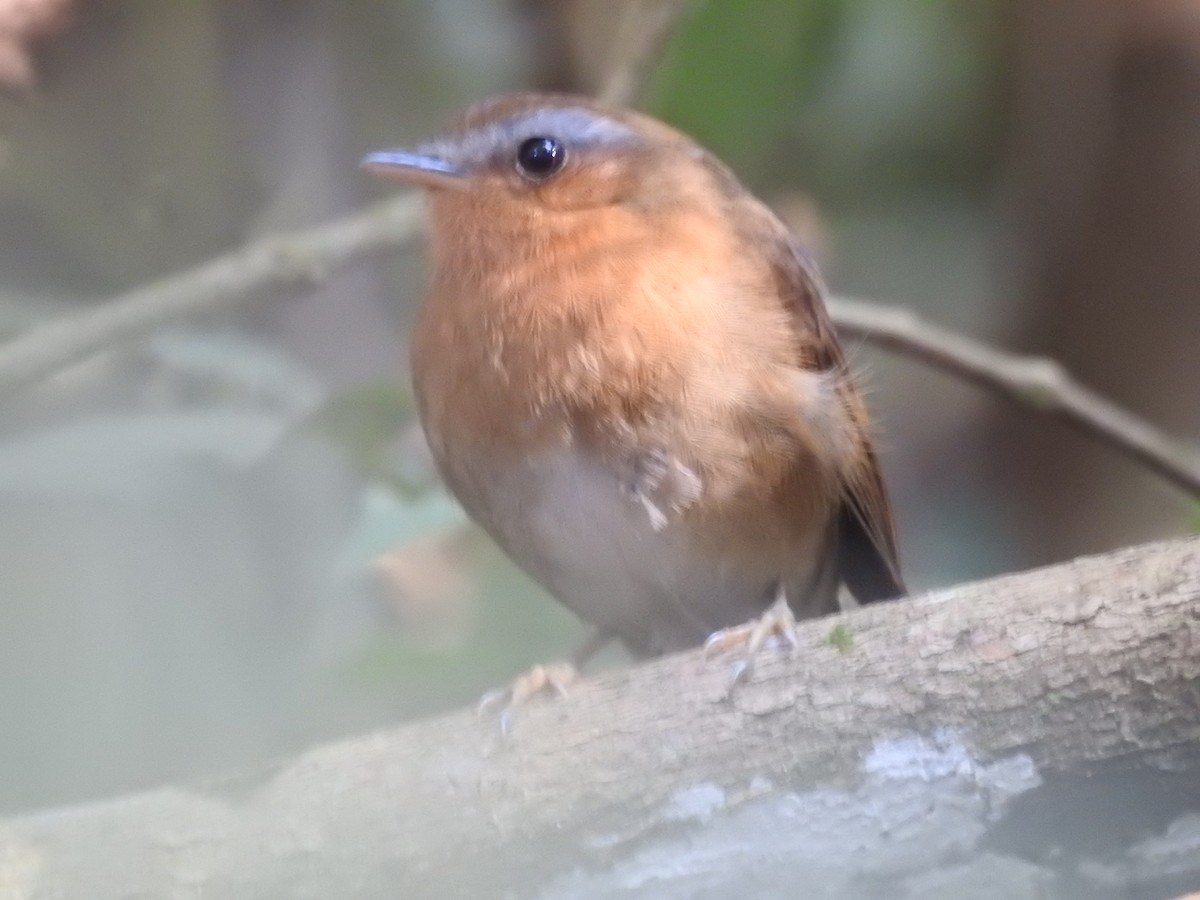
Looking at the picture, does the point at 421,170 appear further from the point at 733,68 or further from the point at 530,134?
the point at 733,68

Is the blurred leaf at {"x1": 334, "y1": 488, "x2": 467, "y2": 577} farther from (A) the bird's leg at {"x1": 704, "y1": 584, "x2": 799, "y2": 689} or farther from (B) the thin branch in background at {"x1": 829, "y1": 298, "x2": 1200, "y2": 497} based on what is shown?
(A) the bird's leg at {"x1": 704, "y1": 584, "x2": 799, "y2": 689}

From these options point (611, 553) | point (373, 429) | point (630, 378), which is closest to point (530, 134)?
point (630, 378)

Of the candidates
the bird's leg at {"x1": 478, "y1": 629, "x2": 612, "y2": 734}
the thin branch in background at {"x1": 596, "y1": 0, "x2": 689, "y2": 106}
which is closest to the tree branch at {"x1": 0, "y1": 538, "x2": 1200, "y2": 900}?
the bird's leg at {"x1": 478, "y1": 629, "x2": 612, "y2": 734}

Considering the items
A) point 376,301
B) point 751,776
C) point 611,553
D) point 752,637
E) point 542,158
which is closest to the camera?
point 751,776

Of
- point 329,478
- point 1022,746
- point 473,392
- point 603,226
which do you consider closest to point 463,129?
point 603,226

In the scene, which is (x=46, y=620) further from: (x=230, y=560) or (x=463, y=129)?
(x=463, y=129)

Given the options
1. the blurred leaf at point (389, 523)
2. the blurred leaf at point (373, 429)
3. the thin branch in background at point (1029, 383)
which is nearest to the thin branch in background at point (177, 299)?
the blurred leaf at point (373, 429)
